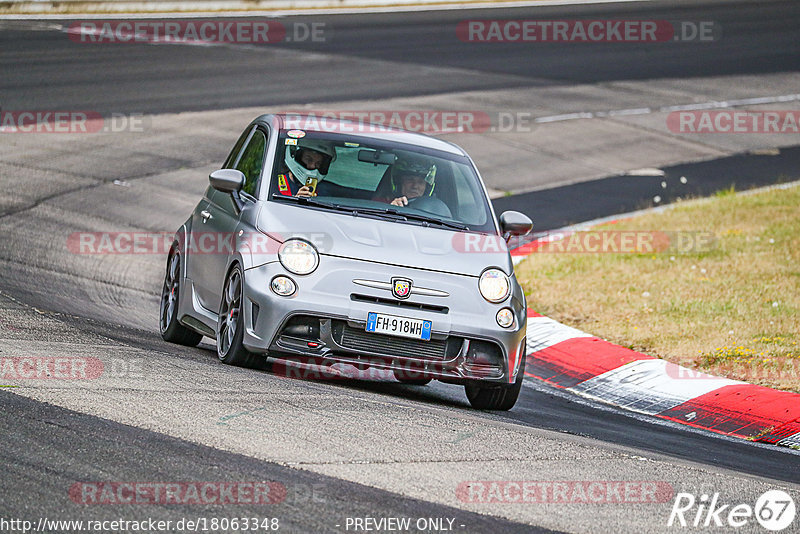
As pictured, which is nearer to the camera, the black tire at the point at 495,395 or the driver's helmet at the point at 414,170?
the black tire at the point at 495,395

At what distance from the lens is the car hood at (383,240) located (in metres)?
8.05

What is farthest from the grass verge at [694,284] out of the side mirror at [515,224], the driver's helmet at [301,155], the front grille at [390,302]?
the driver's helmet at [301,155]

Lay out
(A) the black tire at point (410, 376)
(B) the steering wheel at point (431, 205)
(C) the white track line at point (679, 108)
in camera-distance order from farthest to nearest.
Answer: (C) the white track line at point (679, 108) → (B) the steering wheel at point (431, 205) → (A) the black tire at point (410, 376)

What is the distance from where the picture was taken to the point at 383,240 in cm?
819

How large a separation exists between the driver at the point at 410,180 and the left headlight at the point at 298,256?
3.29 feet

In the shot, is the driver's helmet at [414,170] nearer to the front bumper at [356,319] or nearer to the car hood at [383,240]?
the car hood at [383,240]

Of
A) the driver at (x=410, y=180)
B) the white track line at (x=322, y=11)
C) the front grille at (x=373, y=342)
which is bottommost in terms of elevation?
the front grille at (x=373, y=342)

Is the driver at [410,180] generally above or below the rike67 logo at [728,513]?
above

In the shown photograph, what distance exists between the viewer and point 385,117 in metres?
21.4

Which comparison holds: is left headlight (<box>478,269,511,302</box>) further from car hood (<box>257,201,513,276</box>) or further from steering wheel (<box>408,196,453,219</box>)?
steering wheel (<box>408,196,453,219</box>)

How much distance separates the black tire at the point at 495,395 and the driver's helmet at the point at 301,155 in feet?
6.12

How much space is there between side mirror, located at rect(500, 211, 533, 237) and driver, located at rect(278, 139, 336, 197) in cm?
133

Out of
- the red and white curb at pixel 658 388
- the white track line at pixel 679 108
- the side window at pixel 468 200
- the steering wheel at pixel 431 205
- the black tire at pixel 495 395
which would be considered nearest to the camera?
the black tire at pixel 495 395

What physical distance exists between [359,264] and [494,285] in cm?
91
